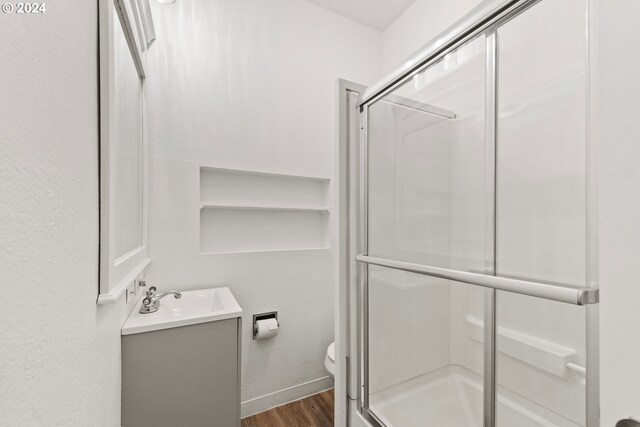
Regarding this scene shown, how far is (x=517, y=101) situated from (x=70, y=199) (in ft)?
3.68

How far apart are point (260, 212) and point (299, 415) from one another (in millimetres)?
1350

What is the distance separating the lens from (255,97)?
1.94 m

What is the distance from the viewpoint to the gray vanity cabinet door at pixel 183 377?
1189 millimetres

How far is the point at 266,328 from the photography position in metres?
1.82

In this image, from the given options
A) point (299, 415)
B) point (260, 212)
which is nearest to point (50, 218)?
point (260, 212)

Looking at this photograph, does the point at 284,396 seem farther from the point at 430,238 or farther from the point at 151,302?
the point at 430,238

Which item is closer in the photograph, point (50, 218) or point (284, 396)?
point (50, 218)

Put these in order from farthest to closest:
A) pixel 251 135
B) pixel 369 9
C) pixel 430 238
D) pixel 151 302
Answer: pixel 369 9
pixel 251 135
pixel 151 302
pixel 430 238

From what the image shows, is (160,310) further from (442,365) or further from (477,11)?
(477,11)

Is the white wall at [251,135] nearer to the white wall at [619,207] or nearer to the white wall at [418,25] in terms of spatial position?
the white wall at [418,25]

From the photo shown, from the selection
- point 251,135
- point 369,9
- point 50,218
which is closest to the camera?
point 50,218

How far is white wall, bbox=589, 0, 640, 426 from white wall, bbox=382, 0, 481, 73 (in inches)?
58.1

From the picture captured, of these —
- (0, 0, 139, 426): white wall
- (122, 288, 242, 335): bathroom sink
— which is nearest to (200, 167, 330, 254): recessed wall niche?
(122, 288, 242, 335): bathroom sink
